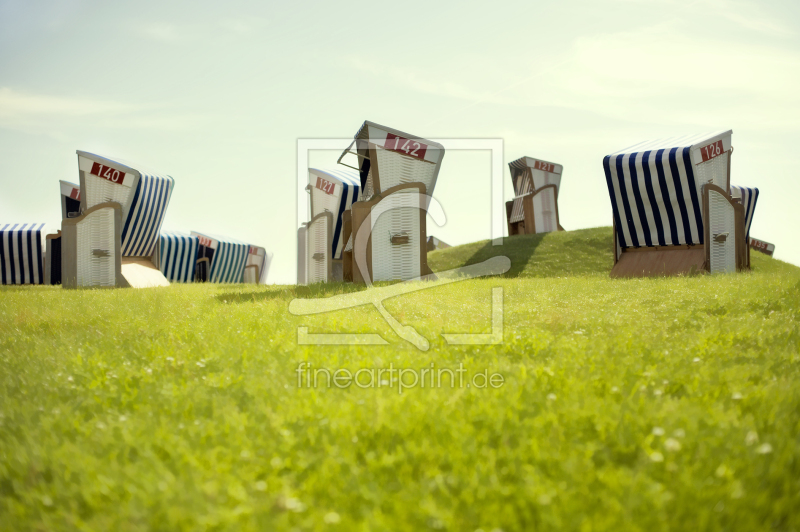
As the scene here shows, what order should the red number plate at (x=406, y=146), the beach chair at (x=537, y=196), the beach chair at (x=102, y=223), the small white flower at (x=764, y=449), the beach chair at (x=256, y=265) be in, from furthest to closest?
the beach chair at (x=256, y=265) → the beach chair at (x=537, y=196) → the beach chair at (x=102, y=223) → the red number plate at (x=406, y=146) → the small white flower at (x=764, y=449)

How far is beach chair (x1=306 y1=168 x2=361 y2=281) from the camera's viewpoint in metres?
24.3

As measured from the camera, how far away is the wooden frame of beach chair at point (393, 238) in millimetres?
17234

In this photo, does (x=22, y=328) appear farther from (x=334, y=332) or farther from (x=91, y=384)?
(x=334, y=332)

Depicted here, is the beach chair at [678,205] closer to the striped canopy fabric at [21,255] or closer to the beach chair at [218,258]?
the beach chair at [218,258]

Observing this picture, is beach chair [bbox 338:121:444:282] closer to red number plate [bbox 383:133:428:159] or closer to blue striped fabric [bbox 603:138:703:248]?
red number plate [bbox 383:133:428:159]

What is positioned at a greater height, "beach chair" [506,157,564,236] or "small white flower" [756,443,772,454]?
"beach chair" [506,157,564,236]

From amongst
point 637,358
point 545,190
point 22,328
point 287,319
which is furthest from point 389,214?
point 545,190

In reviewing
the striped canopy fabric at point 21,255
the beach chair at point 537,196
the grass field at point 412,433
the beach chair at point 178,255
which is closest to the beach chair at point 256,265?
the beach chair at point 178,255

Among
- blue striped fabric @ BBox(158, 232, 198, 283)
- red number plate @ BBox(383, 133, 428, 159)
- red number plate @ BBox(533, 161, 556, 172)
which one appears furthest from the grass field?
red number plate @ BBox(533, 161, 556, 172)

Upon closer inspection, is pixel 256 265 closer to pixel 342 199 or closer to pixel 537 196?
pixel 342 199

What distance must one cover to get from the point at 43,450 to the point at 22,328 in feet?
20.4

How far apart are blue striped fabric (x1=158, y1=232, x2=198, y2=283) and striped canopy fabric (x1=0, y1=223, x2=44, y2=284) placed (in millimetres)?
6849

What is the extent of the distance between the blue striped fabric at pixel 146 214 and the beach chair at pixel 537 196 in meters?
22.7

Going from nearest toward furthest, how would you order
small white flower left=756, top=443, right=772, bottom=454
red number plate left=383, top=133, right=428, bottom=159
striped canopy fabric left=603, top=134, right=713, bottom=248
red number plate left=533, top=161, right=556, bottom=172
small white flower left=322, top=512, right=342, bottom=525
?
small white flower left=322, top=512, right=342, bottom=525, small white flower left=756, top=443, right=772, bottom=454, striped canopy fabric left=603, top=134, right=713, bottom=248, red number plate left=383, top=133, right=428, bottom=159, red number plate left=533, top=161, right=556, bottom=172
